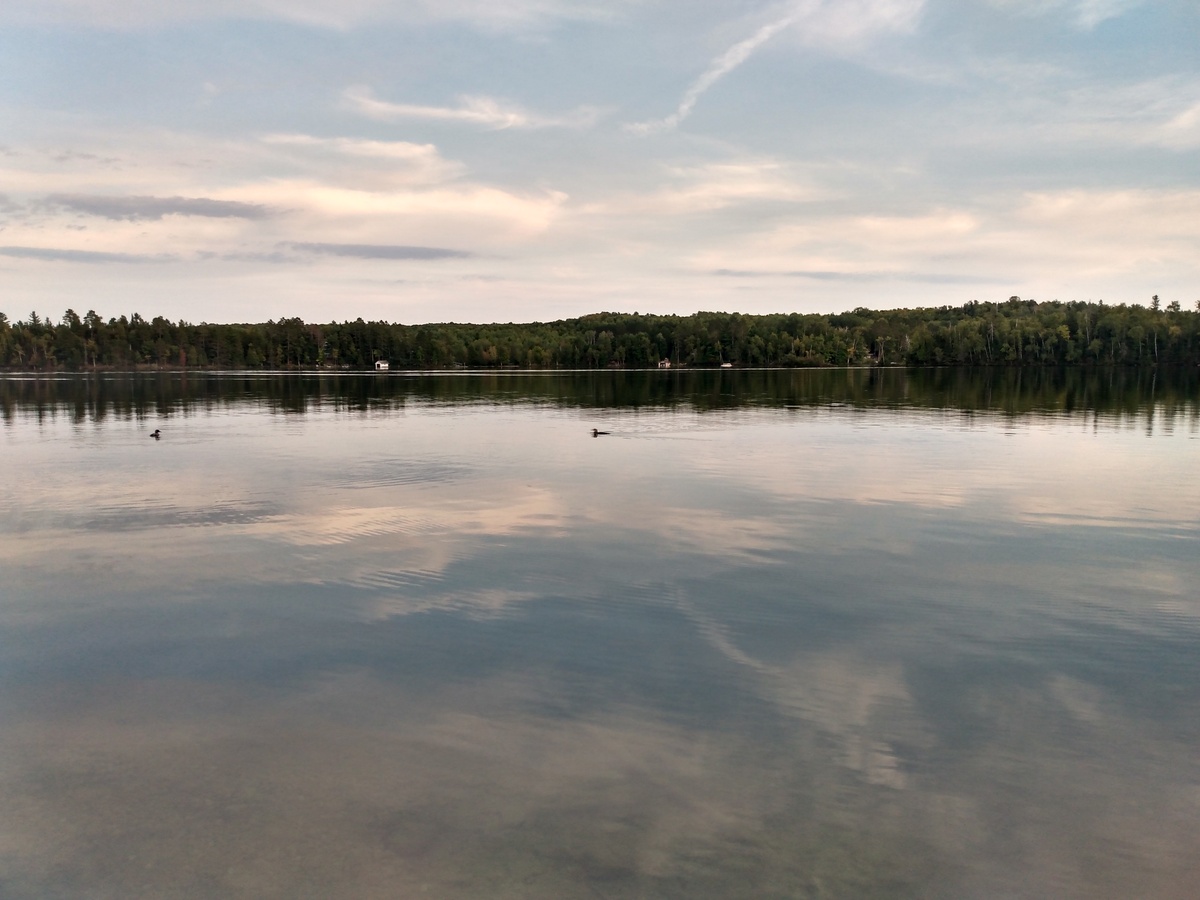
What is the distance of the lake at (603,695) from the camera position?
26.1 feet

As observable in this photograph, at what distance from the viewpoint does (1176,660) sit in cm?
1213

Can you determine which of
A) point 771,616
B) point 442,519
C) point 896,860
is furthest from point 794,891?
point 442,519

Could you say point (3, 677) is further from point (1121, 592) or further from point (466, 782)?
point (1121, 592)

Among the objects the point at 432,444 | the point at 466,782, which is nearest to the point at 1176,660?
the point at 466,782

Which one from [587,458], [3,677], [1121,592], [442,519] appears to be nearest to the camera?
[3,677]

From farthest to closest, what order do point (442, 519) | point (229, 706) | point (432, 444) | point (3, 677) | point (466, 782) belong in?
point (432, 444)
point (442, 519)
point (3, 677)
point (229, 706)
point (466, 782)

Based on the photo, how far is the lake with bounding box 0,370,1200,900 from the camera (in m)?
7.95

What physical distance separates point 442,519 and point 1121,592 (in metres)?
16.1

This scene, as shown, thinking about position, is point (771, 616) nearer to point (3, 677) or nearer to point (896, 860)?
point (896, 860)

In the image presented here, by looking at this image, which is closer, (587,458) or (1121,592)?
(1121,592)

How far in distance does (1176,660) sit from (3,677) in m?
17.5

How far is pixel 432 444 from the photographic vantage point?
138ft

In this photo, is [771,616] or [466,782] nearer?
[466,782]

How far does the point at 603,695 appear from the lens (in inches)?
442
